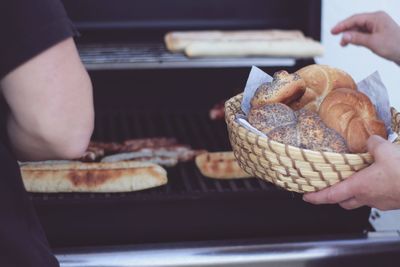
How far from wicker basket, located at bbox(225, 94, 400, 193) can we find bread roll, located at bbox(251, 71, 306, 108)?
0.43ft

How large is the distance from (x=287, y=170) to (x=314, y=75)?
384 mm

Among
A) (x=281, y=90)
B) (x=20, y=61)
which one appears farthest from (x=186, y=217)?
(x=20, y=61)

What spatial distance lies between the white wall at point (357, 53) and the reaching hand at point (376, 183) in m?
1.01

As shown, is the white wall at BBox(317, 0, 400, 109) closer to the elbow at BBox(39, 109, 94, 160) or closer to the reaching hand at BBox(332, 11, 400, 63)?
the reaching hand at BBox(332, 11, 400, 63)

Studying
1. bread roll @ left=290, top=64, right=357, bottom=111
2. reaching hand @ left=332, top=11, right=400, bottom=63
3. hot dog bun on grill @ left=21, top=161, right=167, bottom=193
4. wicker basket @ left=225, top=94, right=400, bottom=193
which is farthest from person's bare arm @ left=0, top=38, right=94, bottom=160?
reaching hand @ left=332, top=11, right=400, bottom=63

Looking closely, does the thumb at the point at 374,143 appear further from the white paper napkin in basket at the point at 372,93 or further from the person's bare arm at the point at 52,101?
the person's bare arm at the point at 52,101

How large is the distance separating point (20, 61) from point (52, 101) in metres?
0.10

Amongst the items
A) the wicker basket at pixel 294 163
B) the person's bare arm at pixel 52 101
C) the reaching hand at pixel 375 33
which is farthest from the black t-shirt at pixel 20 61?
the reaching hand at pixel 375 33

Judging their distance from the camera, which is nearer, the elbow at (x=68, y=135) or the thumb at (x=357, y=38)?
the elbow at (x=68, y=135)

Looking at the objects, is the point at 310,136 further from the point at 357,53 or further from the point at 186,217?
the point at 357,53

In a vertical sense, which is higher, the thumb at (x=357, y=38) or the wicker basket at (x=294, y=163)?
the thumb at (x=357, y=38)

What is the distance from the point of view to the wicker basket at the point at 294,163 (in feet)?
4.60

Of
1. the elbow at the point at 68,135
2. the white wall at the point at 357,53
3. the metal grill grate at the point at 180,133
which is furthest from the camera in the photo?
the white wall at the point at 357,53

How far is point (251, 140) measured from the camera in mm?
1476
